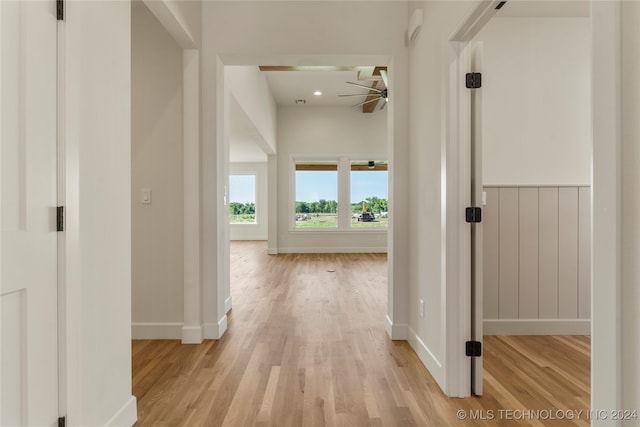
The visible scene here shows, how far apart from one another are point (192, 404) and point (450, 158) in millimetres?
2001

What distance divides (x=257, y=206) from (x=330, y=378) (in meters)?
10.1

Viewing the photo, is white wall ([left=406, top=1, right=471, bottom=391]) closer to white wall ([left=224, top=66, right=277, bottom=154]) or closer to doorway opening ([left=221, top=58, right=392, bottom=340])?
white wall ([left=224, top=66, right=277, bottom=154])

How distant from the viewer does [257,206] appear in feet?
39.0

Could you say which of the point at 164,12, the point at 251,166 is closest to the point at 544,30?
the point at 164,12

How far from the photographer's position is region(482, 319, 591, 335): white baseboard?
2867 mm

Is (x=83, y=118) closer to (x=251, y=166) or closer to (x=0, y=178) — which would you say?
(x=0, y=178)

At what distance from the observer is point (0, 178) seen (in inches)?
41.3

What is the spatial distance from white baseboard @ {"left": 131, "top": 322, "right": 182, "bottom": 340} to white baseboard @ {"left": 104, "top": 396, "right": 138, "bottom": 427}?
3.56 feet

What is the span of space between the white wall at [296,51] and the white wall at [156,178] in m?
0.26

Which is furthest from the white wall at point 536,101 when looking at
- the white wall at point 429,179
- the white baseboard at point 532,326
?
the white baseboard at point 532,326

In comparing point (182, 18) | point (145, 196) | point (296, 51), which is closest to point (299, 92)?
point (296, 51)

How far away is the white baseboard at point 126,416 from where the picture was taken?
60.9 inches

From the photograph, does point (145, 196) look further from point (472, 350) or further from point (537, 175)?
point (537, 175)

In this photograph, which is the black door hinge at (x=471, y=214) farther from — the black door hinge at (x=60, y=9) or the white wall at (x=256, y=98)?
the white wall at (x=256, y=98)
